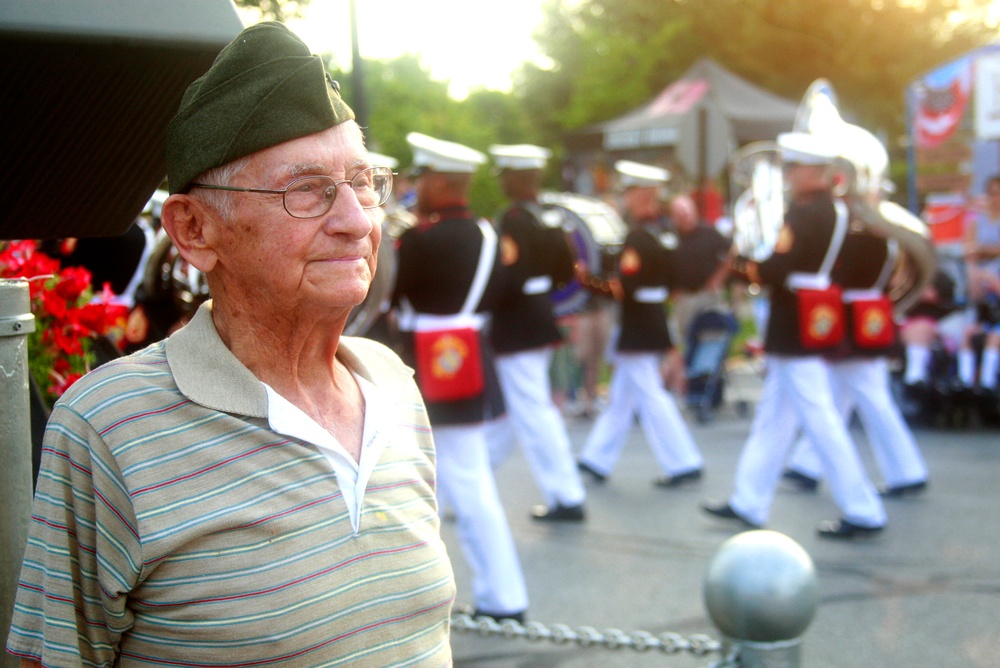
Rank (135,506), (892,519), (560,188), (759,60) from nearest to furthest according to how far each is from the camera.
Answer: (135,506) → (892,519) → (759,60) → (560,188)

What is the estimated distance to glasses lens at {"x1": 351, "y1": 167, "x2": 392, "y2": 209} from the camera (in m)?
1.67

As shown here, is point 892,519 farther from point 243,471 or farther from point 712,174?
point 712,174

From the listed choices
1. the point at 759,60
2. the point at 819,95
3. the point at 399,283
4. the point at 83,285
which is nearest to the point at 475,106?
the point at 759,60

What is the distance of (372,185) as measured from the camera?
1.72 metres

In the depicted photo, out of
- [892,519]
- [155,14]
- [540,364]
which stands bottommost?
[892,519]

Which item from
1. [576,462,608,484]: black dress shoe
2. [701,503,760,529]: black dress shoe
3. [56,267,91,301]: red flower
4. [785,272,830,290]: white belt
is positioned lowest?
[576,462,608,484]: black dress shoe

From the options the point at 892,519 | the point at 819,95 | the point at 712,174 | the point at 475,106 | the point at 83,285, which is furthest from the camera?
the point at 475,106

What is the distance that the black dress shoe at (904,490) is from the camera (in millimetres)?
6945

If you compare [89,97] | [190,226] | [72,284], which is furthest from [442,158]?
[190,226]

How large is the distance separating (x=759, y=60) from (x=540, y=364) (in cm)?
919

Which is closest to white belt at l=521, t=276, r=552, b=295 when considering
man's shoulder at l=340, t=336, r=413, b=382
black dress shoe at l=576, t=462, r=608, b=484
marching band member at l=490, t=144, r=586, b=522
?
marching band member at l=490, t=144, r=586, b=522

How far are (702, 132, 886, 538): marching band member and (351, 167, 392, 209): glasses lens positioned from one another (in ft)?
15.3

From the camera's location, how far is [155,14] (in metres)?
1.67

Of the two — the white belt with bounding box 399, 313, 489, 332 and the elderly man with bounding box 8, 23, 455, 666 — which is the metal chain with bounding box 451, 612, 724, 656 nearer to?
the elderly man with bounding box 8, 23, 455, 666
